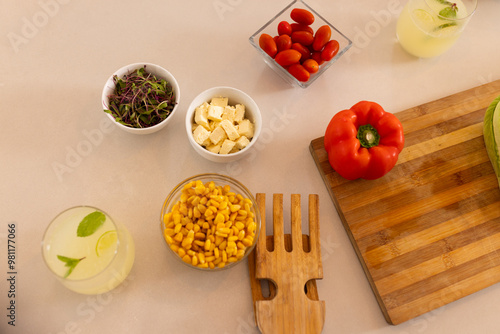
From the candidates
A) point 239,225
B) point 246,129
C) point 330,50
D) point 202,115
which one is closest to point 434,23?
point 330,50

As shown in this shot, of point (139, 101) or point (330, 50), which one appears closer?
point (139, 101)

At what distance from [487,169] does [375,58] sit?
1.92ft

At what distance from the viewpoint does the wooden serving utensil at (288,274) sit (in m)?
1.24

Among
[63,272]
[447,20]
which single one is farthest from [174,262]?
[447,20]

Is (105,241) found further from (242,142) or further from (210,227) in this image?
(242,142)

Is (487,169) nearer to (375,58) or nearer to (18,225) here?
(375,58)

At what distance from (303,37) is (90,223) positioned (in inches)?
37.3

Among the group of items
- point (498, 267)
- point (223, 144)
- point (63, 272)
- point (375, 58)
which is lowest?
point (498, 267)

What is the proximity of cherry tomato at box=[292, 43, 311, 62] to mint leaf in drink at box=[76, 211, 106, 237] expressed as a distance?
0.87 m

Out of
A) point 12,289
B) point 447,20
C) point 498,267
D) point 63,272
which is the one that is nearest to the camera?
point 63,272

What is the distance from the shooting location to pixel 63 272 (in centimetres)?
108

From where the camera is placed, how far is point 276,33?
5.23 feet

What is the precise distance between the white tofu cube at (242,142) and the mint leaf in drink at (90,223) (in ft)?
1.54

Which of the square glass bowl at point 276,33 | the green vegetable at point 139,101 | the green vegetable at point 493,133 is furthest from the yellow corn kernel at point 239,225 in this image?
the green vegetable at point 493,133
